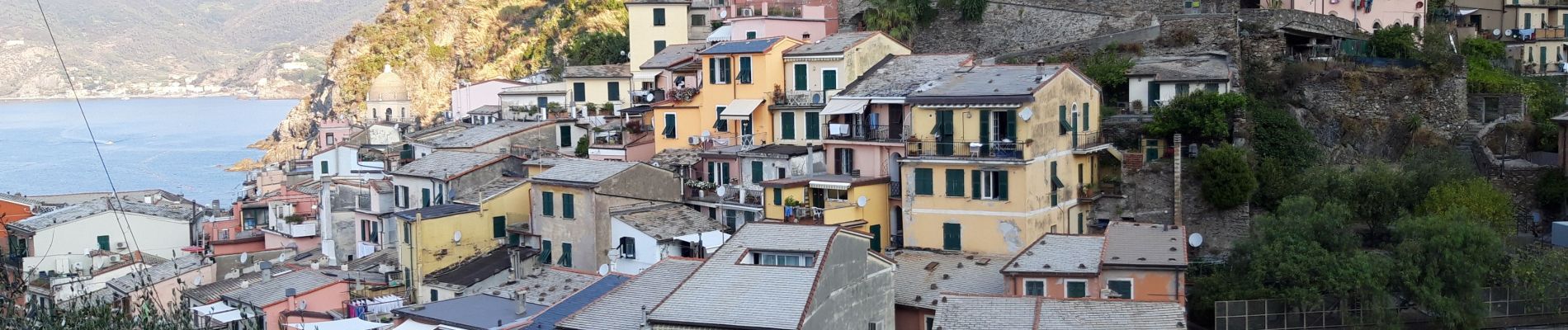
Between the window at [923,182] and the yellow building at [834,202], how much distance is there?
125 centimetres

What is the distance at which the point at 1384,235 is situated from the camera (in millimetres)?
33938

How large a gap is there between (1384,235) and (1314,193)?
69.6 inches

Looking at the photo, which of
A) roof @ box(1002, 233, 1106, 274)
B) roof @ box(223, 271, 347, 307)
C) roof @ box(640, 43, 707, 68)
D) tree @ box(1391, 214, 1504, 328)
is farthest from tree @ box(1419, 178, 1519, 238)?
roof @ box(223, 271, 347, 307)

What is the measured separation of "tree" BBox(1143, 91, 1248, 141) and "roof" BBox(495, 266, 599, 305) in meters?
15.0

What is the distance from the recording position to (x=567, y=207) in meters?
35.4

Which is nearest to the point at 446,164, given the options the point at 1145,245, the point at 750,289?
the point at 750,289

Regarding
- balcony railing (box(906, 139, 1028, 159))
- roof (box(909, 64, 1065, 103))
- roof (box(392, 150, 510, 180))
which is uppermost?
roof (box(909, 64, 1065, 103))

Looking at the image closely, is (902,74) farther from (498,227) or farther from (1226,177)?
(498,227)

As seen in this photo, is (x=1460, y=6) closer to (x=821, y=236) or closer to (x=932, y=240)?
(x=932, y=240)

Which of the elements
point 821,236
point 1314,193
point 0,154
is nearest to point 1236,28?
point 1314,193

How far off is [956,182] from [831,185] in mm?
2918

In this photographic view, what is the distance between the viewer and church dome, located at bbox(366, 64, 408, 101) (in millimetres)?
80625

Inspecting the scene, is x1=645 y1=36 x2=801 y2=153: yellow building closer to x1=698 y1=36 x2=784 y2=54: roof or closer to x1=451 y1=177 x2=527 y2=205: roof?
x1=698 y1=36 x2=784 y2=54: roof

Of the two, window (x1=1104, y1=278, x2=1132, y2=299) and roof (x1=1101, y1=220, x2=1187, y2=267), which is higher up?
roof (x1=1101, y1=220, x2=1187, y2=267)
